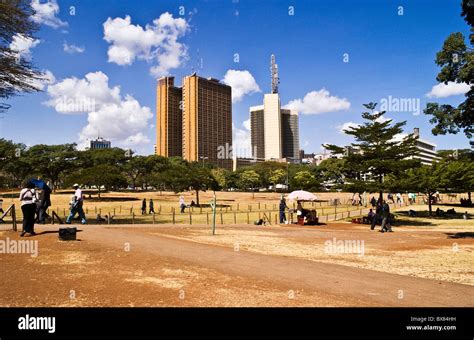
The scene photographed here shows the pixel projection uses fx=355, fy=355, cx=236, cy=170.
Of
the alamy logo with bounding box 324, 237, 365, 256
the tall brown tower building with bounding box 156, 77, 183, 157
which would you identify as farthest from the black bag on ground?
the tall brown tower building with bounding box 156, 77, 183, 157

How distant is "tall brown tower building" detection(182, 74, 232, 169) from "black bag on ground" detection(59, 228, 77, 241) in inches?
5681

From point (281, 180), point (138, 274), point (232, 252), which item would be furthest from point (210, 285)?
point (281, 180)

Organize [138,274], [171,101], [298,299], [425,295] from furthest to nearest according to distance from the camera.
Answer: [171,101] → [138,274] → [425,295] → [298,299]

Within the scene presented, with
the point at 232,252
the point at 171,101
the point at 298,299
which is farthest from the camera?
the point at 171,101

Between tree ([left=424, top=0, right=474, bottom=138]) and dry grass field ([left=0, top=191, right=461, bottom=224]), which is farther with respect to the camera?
dry grass field ([left=0, top=191, right=461, bottom=224])

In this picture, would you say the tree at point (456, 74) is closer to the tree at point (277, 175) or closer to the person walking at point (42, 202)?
the person walking at point (42, 202)

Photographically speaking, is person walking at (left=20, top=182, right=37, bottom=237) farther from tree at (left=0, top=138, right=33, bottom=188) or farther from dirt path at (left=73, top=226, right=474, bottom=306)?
tree at (left=0, top=138, right=33, bottom=188)

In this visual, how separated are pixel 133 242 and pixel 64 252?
2.96 meters
